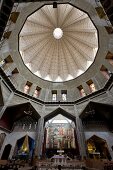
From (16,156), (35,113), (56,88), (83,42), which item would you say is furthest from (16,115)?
(83,42)

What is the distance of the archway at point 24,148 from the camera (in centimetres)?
1702

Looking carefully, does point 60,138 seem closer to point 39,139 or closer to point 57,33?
point 39,139

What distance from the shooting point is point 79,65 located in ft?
74.6

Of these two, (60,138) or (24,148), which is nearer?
(24,148)

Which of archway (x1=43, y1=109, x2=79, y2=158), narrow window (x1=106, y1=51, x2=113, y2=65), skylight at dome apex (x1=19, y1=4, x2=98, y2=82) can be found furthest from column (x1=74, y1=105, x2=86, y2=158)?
skylight at dome apex (x1=19, y1=4, x2=98, y2=82)

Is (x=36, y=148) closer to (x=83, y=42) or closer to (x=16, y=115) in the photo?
(x=16, y=115)

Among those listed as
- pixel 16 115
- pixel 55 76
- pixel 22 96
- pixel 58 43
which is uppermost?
pixel 58 43

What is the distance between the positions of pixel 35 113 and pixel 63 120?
6.11 metres

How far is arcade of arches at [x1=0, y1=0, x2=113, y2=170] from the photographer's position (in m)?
15.4

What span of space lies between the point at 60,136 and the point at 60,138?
1.04ft

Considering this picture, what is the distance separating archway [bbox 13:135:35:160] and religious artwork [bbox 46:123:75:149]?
102 inches

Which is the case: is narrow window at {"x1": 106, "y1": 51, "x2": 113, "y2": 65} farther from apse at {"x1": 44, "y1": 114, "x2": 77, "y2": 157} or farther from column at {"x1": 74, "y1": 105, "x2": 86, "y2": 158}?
apse at {"x1": 44, "y1": 114, "x2": 77, "y2": 157}

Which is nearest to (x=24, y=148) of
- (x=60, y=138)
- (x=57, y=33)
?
(x=60, y=138)

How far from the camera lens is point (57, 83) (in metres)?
22.0
